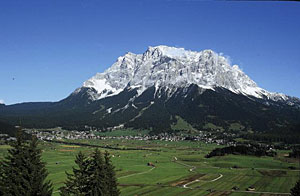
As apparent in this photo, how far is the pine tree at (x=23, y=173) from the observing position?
59.0 ft

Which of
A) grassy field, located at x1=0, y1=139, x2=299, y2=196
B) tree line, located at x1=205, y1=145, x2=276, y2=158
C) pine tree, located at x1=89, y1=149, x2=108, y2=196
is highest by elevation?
pine tree, located at x1=89, y1=149, x2=108, y2=196

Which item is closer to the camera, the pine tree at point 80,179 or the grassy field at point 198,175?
the pine tree at point 80,179

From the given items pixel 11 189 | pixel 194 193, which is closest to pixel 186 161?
pixel 194 193

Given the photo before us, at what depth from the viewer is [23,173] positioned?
18.6 meters

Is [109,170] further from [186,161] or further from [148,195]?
[186,161]

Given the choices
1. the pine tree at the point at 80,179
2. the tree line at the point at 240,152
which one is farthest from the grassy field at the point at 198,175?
the pine tree at the point at 80,179

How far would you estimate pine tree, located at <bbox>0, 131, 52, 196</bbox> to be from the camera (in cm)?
1798

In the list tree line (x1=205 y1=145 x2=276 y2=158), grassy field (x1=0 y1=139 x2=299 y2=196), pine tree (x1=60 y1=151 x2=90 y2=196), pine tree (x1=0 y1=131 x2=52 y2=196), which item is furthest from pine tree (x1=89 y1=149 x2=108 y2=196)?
tree line (x1=205 y1=145 x2=276 y2=158)

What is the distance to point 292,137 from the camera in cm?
15750

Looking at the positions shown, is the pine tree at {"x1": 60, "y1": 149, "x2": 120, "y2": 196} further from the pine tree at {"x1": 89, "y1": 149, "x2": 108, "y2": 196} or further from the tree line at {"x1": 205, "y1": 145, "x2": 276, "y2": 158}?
the tree line at {"x1": 205, "y1": 145, "x2": 276, "y2": 158}

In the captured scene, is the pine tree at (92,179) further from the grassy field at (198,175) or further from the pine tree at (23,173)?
the grassy field at (198,175)

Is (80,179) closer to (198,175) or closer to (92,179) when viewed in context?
(92,179)

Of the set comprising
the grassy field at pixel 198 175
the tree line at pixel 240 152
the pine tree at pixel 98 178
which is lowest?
the grassy field at pixel 198 175

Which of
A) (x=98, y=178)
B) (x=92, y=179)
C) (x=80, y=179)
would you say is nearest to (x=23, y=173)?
(x=80, y=179)
